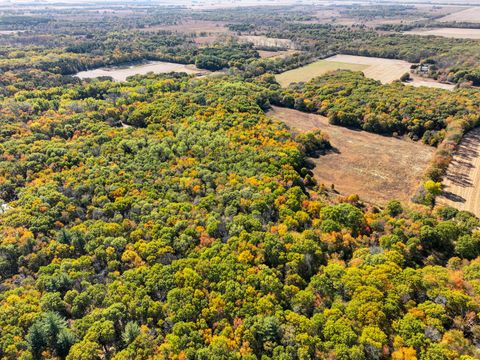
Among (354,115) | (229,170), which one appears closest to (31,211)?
(229,170)

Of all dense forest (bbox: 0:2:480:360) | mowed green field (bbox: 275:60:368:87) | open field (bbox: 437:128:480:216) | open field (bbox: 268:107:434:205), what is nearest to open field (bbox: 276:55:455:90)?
mowed green field (bbox: 275:60:368:87)

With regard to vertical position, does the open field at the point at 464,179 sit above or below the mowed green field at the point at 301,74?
below

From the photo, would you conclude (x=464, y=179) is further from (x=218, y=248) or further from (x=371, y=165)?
(x=218, y=248)

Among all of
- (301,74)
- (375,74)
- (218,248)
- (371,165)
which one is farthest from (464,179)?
(301,74)

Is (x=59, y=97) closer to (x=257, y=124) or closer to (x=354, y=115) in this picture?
(x=257, y=124)

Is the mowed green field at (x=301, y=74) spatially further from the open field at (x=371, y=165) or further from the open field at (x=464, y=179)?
the open field at (x=464, y=179)

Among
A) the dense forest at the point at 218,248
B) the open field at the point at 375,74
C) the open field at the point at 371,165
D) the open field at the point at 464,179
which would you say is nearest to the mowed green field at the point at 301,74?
the open field at the point at 375,74
